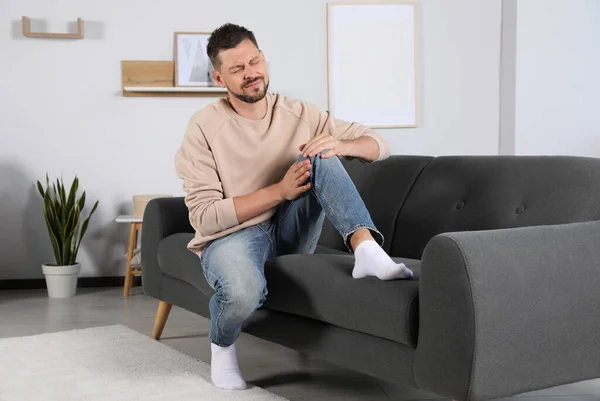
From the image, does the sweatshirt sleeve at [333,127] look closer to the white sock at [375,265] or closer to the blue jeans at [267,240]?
the blue jeans at [267,240]

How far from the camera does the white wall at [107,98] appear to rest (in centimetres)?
485

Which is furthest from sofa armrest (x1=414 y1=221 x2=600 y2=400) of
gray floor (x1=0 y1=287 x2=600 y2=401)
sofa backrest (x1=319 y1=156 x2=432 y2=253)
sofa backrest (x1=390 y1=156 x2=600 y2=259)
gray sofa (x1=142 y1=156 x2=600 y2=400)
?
sofa backrest (x1=319 y1=156 x2=432 y2=253)

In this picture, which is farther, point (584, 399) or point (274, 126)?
point (274, 126)

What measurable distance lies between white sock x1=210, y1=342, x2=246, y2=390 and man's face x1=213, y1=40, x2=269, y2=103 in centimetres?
79

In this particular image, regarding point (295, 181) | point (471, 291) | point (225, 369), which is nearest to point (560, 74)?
point (295, 181)

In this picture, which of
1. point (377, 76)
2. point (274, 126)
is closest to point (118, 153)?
point (377, 76)

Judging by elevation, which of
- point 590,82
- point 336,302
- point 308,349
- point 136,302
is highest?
point 590,82

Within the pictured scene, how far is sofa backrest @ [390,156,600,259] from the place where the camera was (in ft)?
7.84

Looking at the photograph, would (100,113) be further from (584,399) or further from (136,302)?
(584,399)

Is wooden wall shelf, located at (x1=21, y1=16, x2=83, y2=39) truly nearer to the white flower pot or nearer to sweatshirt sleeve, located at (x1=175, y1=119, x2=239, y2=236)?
the white flower pot

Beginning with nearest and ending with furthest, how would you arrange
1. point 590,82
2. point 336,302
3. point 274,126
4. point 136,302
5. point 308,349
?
point 336,302
point 308,349
point 274,126
point 136,302
point 590,82

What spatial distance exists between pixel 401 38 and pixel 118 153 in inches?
72.9

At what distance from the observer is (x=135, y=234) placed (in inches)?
185

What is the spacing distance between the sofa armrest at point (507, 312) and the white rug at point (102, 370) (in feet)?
2.49
